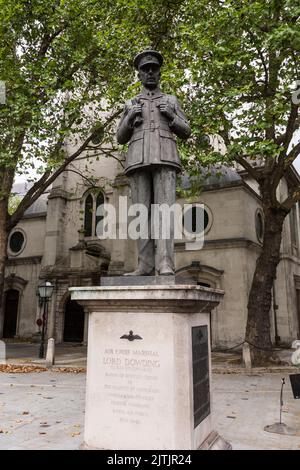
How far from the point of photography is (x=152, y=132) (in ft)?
15.6

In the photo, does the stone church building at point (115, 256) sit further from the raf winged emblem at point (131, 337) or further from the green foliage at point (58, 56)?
the raf winged emblem at point (131, 337)

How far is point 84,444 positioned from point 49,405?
140 inches

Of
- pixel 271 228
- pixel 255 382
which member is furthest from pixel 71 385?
pixel 271 228

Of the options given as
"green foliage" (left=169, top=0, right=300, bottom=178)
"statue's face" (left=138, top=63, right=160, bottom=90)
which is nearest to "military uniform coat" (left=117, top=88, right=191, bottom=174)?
"statue's face" (left=138, top=63, right=160, bottom=90)

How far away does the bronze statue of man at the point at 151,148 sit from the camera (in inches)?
185

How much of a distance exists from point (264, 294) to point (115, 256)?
10335 millimetres

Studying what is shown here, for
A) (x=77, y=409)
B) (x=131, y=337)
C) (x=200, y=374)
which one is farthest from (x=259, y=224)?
(x=131, y=337)

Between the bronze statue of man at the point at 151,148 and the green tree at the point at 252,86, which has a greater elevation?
the green tree at the point at 252,86

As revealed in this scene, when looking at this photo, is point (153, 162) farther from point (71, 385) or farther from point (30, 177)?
point (30, 177)

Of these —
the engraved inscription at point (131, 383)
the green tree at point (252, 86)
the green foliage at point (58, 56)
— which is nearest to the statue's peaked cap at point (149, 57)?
the engraved inscription at point (131, 383)

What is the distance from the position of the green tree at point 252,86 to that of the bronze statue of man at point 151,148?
20.0 feet

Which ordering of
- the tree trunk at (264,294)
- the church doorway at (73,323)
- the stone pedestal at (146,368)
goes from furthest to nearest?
1. the church doorway at (73,323)
2. the tree trunk at (264,294)
3. the stone pedestal at (146,368)

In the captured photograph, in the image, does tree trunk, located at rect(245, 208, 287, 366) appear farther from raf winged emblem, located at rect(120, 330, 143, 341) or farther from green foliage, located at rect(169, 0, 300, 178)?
raf winged emblem, located at rect(120, 330, 143, 341)

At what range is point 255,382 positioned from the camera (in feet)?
33.6
